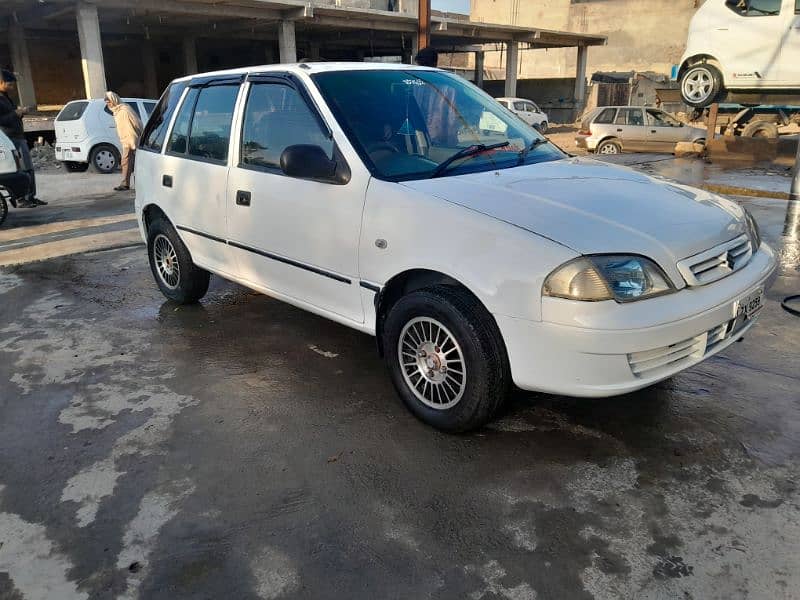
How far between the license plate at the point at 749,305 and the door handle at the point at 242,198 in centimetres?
284

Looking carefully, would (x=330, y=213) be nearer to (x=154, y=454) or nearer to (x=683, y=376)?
(x=154, y=454)

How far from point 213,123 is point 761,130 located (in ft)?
61.4

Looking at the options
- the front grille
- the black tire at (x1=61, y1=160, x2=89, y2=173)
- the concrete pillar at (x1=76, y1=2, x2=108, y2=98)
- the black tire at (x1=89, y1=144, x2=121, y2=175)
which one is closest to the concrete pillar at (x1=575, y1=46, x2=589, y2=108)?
the concrete pillar at (x1=76, y1=2, x2=108, y2=98)

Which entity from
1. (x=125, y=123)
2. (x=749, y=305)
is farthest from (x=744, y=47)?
(x=749, y=305)

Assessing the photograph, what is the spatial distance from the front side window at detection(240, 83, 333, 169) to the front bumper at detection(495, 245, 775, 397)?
1.60 meters

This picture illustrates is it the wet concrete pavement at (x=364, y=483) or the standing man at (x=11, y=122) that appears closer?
the wet concrete pavement at (x=364, y=483)

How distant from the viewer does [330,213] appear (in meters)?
3.63

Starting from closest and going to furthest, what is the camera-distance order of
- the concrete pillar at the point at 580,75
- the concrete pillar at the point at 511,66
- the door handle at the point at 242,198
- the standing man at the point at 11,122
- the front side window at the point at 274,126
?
the front side window at the point at 274,126
the door handle at the point at 242,198
the standing man at the point at 11,122
the concrete pillar at the point at 511,66
the concrete pillar at the point at 580,75

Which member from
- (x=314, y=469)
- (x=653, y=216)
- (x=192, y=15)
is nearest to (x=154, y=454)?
(x=314, y=469)

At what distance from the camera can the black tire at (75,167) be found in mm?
15297

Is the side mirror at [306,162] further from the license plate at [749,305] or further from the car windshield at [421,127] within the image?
the license plate at [749,305]

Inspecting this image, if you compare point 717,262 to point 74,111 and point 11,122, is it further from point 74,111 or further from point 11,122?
point 74,111

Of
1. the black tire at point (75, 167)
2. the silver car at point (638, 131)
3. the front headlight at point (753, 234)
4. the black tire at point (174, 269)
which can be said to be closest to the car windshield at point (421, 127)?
the front headlight at point (753, 234)

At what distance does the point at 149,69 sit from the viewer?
31031 mm
